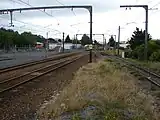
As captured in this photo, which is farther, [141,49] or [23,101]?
[141,49]

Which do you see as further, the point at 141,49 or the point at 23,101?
the point at 141,49

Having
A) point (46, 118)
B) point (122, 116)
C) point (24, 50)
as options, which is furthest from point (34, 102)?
point (24, 50)

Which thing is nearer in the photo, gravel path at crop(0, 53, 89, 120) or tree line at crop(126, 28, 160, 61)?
gravel path at crop(0, 53, 89, 120)

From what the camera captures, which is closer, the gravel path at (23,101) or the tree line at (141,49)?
the gravel path at (23,101)

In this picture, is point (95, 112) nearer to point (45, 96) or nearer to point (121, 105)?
point (121, 105)

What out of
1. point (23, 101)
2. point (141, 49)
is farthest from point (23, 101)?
point (141, 49)

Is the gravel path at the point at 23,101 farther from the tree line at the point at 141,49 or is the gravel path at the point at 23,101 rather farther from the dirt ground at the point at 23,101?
the tree line at the point at 141,49

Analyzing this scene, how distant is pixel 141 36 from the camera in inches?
4092

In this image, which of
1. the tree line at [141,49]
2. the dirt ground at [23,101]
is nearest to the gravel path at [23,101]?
the dirt ground at [23,101]

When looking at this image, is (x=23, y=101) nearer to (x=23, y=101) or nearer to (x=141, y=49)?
(x=23, y=101)

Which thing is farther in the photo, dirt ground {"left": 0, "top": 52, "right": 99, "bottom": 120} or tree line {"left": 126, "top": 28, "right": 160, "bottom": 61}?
tree line {"left": 126, "top": 28, "right": 160, "bottom": 61}

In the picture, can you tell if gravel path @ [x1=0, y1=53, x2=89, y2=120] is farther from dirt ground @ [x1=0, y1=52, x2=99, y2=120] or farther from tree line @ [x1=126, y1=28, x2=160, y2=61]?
tree line @ [x1=126, y1=28, x2=160, y2=61]

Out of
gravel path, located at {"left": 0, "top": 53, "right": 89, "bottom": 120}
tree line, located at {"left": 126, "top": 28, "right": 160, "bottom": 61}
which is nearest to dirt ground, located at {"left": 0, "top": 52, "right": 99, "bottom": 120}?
gravel path, located at {"left": 0, "top": 53, "right": 89, "bottom": 120}

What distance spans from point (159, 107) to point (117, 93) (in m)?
1.88
